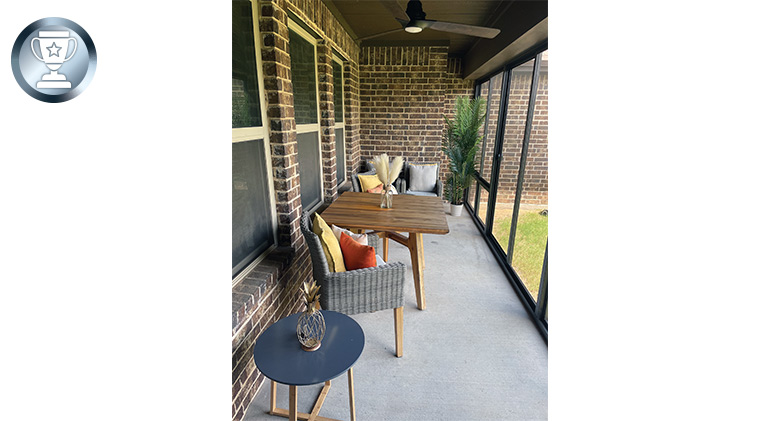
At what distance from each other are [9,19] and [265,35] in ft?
5.28

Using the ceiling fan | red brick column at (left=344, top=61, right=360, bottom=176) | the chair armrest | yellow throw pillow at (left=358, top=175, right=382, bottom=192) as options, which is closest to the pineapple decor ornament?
the chair armrest

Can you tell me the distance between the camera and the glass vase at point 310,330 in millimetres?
1466

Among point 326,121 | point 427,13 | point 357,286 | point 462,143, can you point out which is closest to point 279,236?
point 357,286

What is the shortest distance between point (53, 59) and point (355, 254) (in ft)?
5.56

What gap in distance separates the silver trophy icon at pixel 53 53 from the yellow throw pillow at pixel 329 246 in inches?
60.8

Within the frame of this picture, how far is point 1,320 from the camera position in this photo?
0.57 metres

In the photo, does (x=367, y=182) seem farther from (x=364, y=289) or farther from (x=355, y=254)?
(x=364, y=289)


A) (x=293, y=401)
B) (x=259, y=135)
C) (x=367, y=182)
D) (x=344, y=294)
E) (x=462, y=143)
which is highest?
(x=259, y=135)

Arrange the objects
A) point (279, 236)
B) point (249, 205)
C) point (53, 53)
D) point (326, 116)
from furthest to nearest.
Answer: point (326, 116) → point (279, 236) → point (249, 205) → point (53, 53)

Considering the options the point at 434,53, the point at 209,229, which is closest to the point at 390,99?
the point at 434,53

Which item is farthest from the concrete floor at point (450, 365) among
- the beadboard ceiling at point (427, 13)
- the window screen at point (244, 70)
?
the beadboard ceiling at point (427, 13)

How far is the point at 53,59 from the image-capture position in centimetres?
55

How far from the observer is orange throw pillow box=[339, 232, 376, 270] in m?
2.09
